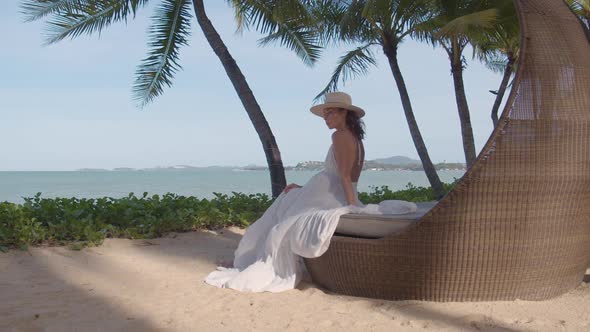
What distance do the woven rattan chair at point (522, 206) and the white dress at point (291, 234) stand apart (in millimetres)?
291

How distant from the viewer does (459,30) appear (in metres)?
8.37

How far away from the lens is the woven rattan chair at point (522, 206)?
10.5ft

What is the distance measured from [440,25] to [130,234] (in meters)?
6.76

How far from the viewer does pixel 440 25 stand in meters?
10.0

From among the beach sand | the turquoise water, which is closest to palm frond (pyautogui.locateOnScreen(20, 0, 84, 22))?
the beach sand

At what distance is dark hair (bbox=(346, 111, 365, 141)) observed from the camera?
439 centimetres

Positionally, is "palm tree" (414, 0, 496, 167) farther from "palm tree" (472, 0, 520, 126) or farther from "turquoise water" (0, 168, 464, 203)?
"turquoise water" (0, 168, 464, 203)

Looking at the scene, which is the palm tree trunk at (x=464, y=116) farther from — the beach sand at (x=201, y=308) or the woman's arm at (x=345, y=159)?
the woman's arm at (x=345, y=159)

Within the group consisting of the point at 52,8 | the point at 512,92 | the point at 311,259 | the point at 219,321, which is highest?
the point at 52,8

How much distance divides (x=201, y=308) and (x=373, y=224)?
120cm

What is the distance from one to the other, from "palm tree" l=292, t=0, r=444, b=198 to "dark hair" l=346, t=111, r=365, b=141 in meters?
5.05

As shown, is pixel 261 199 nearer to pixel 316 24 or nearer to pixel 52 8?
pixel 316 24

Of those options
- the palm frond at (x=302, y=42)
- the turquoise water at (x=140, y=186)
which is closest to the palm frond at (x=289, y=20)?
the palm frond at (x=302, y=42)

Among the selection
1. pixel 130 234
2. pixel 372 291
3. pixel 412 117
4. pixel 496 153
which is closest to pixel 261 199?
pixel 130 234
